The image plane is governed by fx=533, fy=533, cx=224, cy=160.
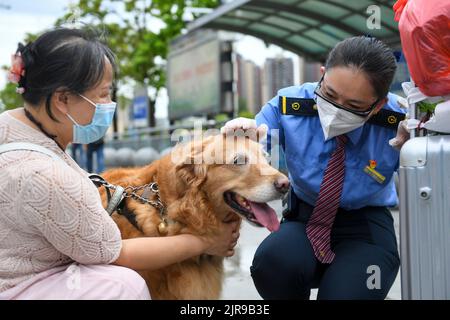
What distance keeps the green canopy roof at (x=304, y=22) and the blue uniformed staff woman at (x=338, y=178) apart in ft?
15.7

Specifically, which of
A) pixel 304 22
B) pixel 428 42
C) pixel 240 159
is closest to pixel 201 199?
pixel 240 159

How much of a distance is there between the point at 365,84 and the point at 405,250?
32.1 inches

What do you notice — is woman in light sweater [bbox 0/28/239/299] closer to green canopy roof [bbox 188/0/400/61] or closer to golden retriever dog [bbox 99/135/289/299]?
golden retriever dog [bbox 99/135/289/299]

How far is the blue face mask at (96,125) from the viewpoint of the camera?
1.94m

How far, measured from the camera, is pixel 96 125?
1.99 m

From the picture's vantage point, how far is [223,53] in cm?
1248

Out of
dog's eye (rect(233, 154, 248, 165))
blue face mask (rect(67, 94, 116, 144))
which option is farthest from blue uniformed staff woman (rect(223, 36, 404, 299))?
blue face mask (rect(67, 94, 116, 144))

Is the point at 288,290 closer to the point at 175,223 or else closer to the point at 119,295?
the point at 175,223

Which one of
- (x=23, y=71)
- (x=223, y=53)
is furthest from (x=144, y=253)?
(x=223, y=53)

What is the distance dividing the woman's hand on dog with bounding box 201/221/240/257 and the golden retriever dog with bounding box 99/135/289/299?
0.10 ft

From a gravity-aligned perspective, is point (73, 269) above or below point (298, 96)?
below

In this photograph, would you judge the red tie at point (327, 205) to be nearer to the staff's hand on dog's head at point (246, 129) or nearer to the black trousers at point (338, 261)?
the black trousers at point (338, 261)

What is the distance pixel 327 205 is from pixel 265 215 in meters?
0.32

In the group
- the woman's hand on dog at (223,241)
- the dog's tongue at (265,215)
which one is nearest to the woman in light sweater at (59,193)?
the woman's hand on dog at (223,241)
